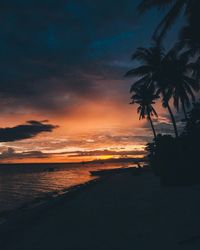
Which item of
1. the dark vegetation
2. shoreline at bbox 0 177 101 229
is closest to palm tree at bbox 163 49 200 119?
the dark vegetation

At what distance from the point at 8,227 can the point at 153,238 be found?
796 cm

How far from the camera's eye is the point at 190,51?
25.1m

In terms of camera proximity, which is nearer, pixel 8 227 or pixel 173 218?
pixel 173 218

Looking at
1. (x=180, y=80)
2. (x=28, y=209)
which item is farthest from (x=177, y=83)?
Answer: (x=28, y=209)

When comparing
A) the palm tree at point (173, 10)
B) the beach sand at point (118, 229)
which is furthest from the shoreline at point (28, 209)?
the palm tree at point (173, 10)

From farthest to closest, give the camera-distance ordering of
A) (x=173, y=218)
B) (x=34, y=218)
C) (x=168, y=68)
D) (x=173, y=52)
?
(x=168, y=68)
(x=173, y=52)
(x=34, y=218)
(x=173, y=218)

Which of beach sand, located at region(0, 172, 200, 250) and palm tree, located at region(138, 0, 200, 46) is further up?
palm tree, located at region(138, 0, 200, 46)

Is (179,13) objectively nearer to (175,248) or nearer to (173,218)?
(173,218)

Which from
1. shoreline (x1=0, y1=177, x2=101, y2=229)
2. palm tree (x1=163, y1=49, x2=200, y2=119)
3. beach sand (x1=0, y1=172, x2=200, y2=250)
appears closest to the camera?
beach sand (x1=0, y1=172, x2=200, y2=250)

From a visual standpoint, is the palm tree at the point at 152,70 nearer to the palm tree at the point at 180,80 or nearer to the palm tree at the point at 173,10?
the palm tree at the point at 180,80

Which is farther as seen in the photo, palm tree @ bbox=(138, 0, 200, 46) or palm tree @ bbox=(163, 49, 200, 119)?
palm tree @ bbox=(163, 49, 200, 119)

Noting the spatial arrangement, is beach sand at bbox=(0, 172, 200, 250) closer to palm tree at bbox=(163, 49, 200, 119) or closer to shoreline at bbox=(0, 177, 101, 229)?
shoreline at bbox=(0, 177, 101, 229)

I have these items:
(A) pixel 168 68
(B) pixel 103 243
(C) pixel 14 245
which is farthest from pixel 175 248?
(A) pixel 168 68

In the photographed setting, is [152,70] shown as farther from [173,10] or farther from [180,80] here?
[173,10]
